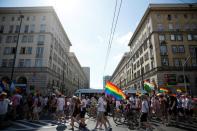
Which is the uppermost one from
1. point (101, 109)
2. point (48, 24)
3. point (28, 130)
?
point (48, 24)

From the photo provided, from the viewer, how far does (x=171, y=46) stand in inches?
1500

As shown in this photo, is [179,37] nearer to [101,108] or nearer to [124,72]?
[101,108]

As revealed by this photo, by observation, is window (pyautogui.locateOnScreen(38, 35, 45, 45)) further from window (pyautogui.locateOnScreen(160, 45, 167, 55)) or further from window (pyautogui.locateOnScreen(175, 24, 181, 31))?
window (pyautogui.locateOnScreen(175, 24, 181, 31))

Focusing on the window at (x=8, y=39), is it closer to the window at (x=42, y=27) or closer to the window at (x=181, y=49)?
the window at (x=42, y=27)

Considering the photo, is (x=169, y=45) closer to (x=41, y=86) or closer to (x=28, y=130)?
(x=41, y=86)

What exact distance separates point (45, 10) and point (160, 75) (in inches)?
1396

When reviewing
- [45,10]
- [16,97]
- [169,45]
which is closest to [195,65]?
[169,45]

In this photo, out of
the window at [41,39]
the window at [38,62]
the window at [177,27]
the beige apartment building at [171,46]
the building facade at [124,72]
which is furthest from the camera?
the building facade at [124,72]

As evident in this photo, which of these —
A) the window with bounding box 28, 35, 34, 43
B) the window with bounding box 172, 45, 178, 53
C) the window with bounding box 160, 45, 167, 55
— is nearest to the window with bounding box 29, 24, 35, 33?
the window with bounding box 28, 35, 34, 43

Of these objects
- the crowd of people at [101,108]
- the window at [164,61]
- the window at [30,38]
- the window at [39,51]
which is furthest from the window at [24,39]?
the window at [164,61]

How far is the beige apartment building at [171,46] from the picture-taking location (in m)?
34.9

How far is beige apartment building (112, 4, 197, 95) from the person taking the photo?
34.9 metres

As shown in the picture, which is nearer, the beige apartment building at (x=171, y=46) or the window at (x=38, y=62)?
the beige apartment building at (x=171, y=46)

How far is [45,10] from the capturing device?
137 ft
